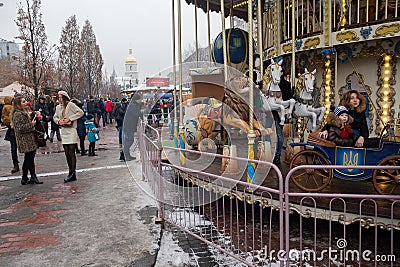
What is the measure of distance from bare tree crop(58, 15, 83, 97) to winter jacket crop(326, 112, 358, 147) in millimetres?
24090

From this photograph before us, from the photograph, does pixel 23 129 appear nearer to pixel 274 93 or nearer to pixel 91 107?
pixel 274 93

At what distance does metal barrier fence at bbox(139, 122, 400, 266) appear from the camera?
3.43 meters

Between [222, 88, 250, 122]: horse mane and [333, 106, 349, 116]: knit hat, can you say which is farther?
[222, 88, 250, 122]: horse mane

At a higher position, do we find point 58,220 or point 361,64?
point 361,64

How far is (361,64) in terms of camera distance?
27.9 ft

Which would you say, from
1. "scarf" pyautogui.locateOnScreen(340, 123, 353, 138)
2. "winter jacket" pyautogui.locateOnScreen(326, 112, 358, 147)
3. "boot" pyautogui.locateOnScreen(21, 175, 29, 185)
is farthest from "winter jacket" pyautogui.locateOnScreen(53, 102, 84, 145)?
"scarf" pyautogui.locateOnScreen(340, 123, 353, 138)

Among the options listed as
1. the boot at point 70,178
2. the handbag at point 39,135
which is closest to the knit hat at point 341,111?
the boot at point 70,178

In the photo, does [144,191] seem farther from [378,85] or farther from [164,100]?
[164,100]

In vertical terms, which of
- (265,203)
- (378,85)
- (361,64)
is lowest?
(265,203)

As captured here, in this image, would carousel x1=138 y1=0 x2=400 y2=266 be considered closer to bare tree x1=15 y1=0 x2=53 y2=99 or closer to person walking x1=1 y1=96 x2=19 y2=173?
person walking x1=1 y1=96 x2=19 y2=173

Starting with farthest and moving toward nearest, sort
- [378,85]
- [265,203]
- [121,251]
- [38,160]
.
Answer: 1. [38,160]
2. [378,85]
3. [265,203]
4. [121,251]

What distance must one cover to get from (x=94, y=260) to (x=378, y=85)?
7367mm

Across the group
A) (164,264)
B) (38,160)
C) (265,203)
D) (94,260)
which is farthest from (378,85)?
(38,160)

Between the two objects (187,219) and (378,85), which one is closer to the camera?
(187,219)
